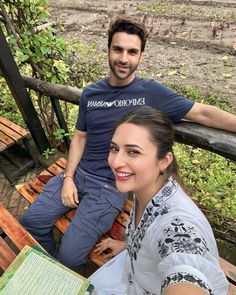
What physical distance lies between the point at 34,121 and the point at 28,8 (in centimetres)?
129

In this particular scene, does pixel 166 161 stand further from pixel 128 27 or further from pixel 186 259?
pixel 128 27

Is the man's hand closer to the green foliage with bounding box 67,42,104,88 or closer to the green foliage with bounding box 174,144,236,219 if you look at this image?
the green foliage with bounding box 174,144,236,219

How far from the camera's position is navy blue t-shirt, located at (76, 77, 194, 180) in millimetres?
2266

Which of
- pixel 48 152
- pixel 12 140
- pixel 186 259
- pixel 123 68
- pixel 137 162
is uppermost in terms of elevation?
pixel 123 68

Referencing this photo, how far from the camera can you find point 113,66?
2.43 meters

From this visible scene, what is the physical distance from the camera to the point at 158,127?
1.66 meters

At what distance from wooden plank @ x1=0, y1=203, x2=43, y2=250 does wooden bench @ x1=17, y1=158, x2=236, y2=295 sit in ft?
1.08

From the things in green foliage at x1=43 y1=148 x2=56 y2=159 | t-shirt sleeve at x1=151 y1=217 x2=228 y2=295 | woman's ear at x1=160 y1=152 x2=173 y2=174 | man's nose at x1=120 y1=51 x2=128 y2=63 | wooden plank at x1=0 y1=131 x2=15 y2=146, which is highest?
man's nose at x1=120 y1=51 x2=128 y2=63

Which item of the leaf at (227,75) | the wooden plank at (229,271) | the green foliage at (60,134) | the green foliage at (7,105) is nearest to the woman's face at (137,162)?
the wooden plank at (229,271)

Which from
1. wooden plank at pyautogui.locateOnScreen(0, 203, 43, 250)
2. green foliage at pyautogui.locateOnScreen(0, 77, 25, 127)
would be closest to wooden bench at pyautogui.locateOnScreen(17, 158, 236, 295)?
wooden plank at pyautogui.locateOnScreen(0, 203, 43, 250)

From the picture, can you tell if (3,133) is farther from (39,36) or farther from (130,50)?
(130,50)

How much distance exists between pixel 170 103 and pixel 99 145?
73 centimetres

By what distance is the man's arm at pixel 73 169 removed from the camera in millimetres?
2604

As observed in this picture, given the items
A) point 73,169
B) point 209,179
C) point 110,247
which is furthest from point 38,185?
point 209,179
